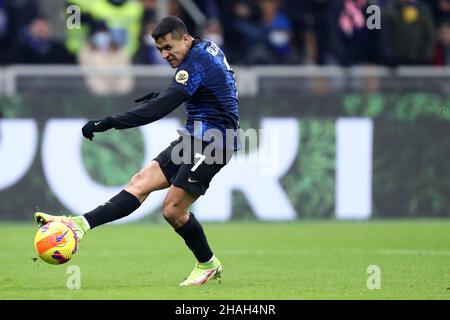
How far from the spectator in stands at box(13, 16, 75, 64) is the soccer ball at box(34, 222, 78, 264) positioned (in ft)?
29.0

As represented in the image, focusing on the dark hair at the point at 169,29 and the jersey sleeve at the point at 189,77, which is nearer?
the jersey sleeve at the point at 189,77

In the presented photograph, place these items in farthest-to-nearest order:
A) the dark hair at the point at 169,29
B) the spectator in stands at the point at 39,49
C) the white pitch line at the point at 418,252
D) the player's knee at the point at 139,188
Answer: the spectator in stands at the point at 39,49, the white pitch line at the point at 418,252, the player's knee at the point at 139,188, the dark hair at the point at 169,29

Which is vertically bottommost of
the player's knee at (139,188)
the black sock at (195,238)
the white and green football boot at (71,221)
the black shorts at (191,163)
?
the black sock at (195,238)

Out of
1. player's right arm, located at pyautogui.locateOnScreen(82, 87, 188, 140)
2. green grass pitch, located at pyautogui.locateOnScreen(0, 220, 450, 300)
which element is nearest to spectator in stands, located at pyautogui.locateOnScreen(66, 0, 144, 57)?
green grass pitch, located at pyautogui.locateOnScreen(0, 220, 450, 300)

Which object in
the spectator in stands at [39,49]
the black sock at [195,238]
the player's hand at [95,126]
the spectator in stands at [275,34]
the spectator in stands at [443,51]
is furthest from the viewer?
the spectator in stands at [443,51]

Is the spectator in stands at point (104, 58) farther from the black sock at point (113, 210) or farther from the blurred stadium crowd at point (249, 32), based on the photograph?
the black sock at point (113, 210)

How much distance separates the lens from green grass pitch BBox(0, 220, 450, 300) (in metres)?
9.89

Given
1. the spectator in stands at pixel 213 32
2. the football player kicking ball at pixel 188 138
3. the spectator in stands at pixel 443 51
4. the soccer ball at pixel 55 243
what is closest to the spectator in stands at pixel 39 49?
the spectator in stands at pixel 213 32

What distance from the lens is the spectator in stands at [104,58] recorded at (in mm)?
17672

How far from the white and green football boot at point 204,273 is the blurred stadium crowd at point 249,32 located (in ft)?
25.7

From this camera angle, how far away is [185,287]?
1031cm

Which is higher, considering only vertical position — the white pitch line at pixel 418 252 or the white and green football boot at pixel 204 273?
the white and green football boot at pixel 204 273

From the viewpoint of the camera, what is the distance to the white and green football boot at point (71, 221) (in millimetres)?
10188
